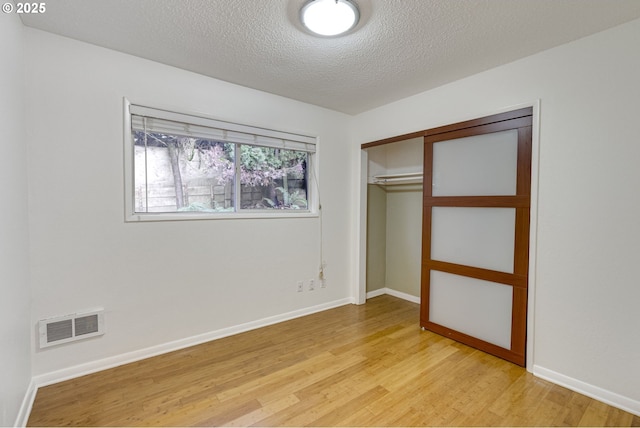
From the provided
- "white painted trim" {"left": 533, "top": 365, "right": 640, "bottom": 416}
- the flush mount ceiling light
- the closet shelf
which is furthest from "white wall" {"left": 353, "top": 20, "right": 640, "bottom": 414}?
the flush mount ceiling light

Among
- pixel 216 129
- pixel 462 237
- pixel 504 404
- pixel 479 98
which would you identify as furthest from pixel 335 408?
pixel 479 98

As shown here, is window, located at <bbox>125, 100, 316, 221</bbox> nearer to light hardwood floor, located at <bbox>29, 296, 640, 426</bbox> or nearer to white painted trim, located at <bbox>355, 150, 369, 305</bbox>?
white painted trim, located at <bbox>355, 150, 369, 305</bbox>

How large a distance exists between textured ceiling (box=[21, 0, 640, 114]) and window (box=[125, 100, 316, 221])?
0.54 meters

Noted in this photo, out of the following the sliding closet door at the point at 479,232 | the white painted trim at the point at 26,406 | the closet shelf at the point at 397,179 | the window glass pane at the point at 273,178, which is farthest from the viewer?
the closet shelf at the point at 397,179

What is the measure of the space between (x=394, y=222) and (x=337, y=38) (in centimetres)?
275

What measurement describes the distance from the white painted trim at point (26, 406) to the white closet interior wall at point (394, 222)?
3466 millimetres

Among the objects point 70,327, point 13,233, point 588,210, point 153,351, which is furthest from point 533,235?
point 70,327

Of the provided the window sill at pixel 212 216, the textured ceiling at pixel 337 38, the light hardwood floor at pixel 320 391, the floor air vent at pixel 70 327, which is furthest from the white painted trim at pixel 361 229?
the floor air vent at pixel 70 327

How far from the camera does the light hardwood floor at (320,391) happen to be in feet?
5.85

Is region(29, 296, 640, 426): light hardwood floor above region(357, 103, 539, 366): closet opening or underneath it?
underneath

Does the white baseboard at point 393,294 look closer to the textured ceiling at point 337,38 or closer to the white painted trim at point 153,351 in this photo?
the white painted trim at point 153,351

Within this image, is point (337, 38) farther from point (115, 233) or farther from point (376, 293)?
point (376, 293)

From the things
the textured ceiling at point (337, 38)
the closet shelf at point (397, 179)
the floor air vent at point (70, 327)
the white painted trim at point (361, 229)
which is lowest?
the floor air vent at point (70, 327)

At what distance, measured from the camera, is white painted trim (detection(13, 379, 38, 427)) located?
167 centimetres
